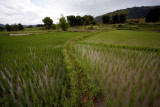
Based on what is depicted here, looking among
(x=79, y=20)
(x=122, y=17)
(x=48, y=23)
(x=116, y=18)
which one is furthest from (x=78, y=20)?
(x=122, y=17)

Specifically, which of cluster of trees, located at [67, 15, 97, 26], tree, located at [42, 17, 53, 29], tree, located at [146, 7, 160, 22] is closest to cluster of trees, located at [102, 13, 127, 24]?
cluster of trees, located at [67, 15, 97, 26]

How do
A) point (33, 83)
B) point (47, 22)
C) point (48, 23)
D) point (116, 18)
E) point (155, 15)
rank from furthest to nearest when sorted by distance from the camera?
point (116, 18), point (48, 23), point (47, 22), point (155, 15), point (33, 83)

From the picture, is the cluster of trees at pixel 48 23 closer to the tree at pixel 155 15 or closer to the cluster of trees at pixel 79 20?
the cluster of trees at pixel 79 20

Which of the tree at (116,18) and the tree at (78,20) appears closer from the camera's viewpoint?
the tree at (116,18)

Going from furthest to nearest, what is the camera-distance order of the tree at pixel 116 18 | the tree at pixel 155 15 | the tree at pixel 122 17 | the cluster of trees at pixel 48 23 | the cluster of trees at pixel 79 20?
the cluster of trees at pixel 79 20 → the tree at pixel 116 18 → the tree at pixel 122 17 → the cluster of trees at pixel 48 23 → the tree at pixel 155 15

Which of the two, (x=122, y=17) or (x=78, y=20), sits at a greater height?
(x=78, y=20)

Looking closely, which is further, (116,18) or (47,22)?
(116,18)

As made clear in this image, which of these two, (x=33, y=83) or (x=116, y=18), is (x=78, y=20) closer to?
(x=116, y=18)

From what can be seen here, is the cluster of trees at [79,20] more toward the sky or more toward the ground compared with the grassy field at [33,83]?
more toward the sky

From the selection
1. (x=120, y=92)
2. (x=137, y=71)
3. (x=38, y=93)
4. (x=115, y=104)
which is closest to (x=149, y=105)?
(x=120, y=92)

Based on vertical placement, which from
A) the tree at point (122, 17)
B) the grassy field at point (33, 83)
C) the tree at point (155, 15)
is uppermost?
the tree at point (122, 17)

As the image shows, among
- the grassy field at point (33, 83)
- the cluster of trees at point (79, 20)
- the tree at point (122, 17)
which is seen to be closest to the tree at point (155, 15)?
the tree at point (122, 17)

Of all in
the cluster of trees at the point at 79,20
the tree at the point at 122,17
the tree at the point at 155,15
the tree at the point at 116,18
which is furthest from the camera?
the cluster of trees at the point at 79,20

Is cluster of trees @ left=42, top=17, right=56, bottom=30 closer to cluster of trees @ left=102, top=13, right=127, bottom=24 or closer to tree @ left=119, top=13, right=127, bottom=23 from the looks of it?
cluster of trees @ left=102, top=13, right=127, bottom=24
